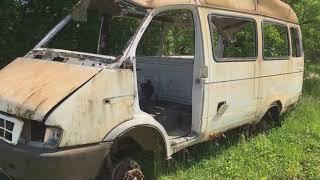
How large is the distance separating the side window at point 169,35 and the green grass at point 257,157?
1606mm

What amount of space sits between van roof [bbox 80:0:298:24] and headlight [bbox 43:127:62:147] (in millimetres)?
1747

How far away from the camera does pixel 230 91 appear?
681cm

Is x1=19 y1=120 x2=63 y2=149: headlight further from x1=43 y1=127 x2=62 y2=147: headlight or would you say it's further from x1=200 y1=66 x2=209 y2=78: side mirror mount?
x1=200 y1=66 x2=209 y2=78: side mirror mount

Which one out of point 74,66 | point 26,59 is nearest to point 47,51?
point 26,59

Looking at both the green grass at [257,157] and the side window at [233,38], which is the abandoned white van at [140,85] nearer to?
the side window at [233,38]

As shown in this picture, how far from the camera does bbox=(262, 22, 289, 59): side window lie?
7867mm

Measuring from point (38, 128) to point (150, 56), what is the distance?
328cm

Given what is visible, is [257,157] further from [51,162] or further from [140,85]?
[51,162]

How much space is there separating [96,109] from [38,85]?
637mm

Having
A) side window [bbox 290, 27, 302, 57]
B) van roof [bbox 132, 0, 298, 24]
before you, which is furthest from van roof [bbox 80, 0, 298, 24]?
side window [bbox 290, 27, 302, 57]

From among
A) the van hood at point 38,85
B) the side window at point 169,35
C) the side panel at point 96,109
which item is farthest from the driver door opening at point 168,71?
the van hood at point 38,85

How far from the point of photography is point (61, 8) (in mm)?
8625

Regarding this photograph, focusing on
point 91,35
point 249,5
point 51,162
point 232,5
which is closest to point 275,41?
point 249,5

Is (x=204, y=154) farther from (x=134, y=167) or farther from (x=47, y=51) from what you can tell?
(x=47, y=51)
